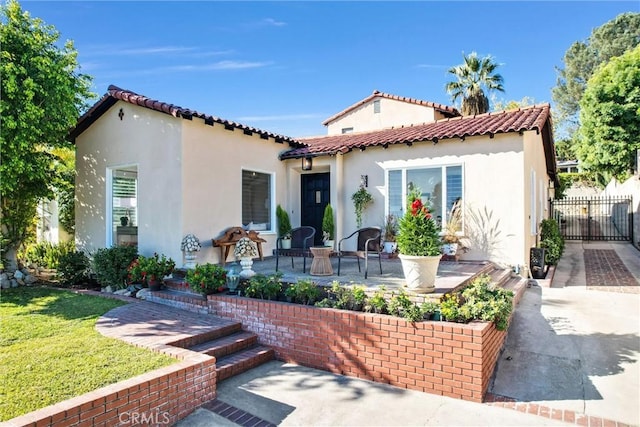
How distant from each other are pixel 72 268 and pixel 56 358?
6.43 meters

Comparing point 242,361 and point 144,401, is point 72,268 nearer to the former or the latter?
point 242,361

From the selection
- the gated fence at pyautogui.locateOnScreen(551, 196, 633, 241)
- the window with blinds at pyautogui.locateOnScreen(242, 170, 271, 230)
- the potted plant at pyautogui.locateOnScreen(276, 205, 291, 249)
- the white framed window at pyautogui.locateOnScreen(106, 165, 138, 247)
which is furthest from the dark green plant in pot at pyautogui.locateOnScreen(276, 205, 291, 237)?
the gated fence at pyautogui.locateOnScreen(551, 196, 633, 241)

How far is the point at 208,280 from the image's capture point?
7.17m

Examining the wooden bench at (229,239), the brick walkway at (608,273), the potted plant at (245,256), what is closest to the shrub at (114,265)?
the wooden bench at (229,239)

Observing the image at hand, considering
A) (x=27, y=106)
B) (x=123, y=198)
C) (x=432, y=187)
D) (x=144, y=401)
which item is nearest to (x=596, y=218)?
(x=432, y=187)

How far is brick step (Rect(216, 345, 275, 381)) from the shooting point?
17.5ft

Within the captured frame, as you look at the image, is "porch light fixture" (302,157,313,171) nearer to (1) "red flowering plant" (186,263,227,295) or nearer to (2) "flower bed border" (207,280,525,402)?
(1) "red flowering plant" (186,263,227,295)

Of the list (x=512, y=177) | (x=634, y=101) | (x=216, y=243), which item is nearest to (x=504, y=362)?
(x=512, y=177)

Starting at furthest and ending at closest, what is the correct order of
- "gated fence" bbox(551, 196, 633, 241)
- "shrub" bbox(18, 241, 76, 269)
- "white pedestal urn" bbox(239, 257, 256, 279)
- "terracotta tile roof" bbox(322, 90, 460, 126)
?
"terracotta tile roof" bbox(322, 90, 460, 126) → "gated fence" bbox(551, 196, 633, 241) → "shrub" bbox(18, 241, 76, 269) → "white pedestal urn" bbox(239, 257, 256, 279)

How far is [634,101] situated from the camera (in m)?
17.2

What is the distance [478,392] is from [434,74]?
941 inches

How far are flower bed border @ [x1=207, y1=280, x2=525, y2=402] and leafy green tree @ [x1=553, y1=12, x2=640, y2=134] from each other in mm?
41589

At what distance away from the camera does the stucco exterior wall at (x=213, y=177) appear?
364 inches

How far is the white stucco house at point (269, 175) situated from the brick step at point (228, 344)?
3637 mm
